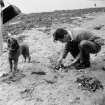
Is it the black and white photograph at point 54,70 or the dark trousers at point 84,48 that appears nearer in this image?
the black and white photograph at point 54,70

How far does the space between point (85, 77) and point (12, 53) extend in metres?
1.42

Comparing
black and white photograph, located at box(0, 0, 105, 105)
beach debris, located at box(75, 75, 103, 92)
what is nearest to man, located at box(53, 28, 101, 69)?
black and white photograph, located at box(0, 0, 105, 105)

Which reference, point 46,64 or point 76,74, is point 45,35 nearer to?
point 46,64

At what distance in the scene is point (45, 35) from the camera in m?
8.67

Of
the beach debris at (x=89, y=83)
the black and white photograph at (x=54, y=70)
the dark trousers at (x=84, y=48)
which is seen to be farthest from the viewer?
the dark trousers at (x=84, y=48)

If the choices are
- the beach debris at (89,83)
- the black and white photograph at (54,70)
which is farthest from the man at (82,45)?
the beach debris at (89,83)

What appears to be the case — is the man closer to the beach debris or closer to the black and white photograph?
the black and white photograph

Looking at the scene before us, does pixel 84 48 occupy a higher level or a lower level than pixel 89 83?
higher

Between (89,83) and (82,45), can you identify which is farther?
(82,45)

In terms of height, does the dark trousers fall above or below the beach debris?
above

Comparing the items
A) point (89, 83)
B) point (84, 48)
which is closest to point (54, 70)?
point (84, 48)

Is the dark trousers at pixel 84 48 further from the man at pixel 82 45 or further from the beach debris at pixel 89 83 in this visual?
the beach debris at pixel 89 83

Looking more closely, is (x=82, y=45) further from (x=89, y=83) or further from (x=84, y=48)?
(x=89, y=83)

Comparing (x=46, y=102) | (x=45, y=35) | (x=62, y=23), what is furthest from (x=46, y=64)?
(x=62, y=23)
